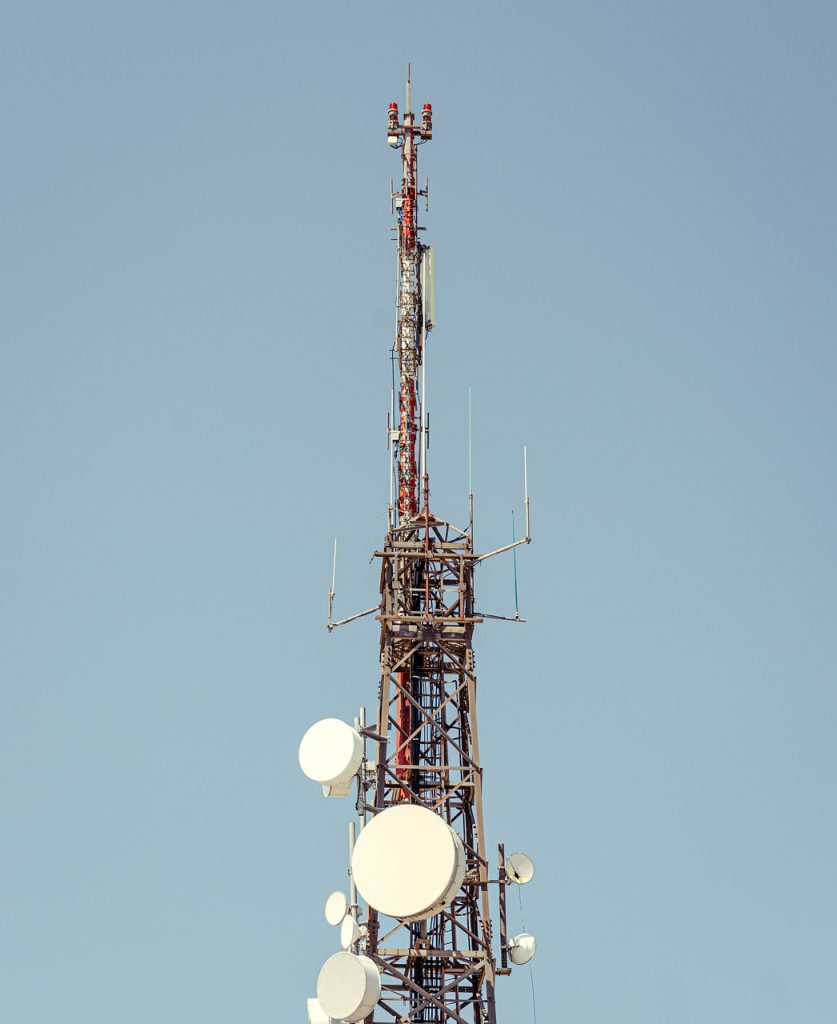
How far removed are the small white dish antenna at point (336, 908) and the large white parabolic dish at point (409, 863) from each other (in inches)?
137

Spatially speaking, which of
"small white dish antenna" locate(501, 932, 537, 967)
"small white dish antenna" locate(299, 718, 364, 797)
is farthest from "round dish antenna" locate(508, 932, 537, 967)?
"small white dish antenna" locate(299, 718, 364, 797)

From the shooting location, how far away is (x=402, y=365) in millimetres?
47594

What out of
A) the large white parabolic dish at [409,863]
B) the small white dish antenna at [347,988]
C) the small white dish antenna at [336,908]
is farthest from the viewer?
the small white dish antenna at [336,908]

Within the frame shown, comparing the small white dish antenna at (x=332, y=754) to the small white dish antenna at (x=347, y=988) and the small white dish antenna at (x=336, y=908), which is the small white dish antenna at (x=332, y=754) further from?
the small white dish antenna at (x=347, y=988)

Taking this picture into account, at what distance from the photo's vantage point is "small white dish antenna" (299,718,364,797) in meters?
39.6

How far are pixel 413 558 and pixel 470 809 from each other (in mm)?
6215

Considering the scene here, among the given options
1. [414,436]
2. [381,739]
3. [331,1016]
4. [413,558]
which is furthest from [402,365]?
[331,1016]

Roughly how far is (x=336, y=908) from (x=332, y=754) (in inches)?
154

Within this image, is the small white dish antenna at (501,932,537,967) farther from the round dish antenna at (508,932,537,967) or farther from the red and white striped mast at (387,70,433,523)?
the red and white striped mast at (387,70,433,523)

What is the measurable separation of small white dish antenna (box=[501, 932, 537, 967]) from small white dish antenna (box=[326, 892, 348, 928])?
3.95 metres

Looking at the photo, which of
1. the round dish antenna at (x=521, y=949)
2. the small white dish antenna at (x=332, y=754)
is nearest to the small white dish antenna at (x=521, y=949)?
the round dish antenna at (x=521, y=949)

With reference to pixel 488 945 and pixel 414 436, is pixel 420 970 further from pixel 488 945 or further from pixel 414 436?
pixel 414 436

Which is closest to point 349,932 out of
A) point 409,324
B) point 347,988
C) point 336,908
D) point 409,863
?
point 336,908

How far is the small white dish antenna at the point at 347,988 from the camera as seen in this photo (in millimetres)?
35531
